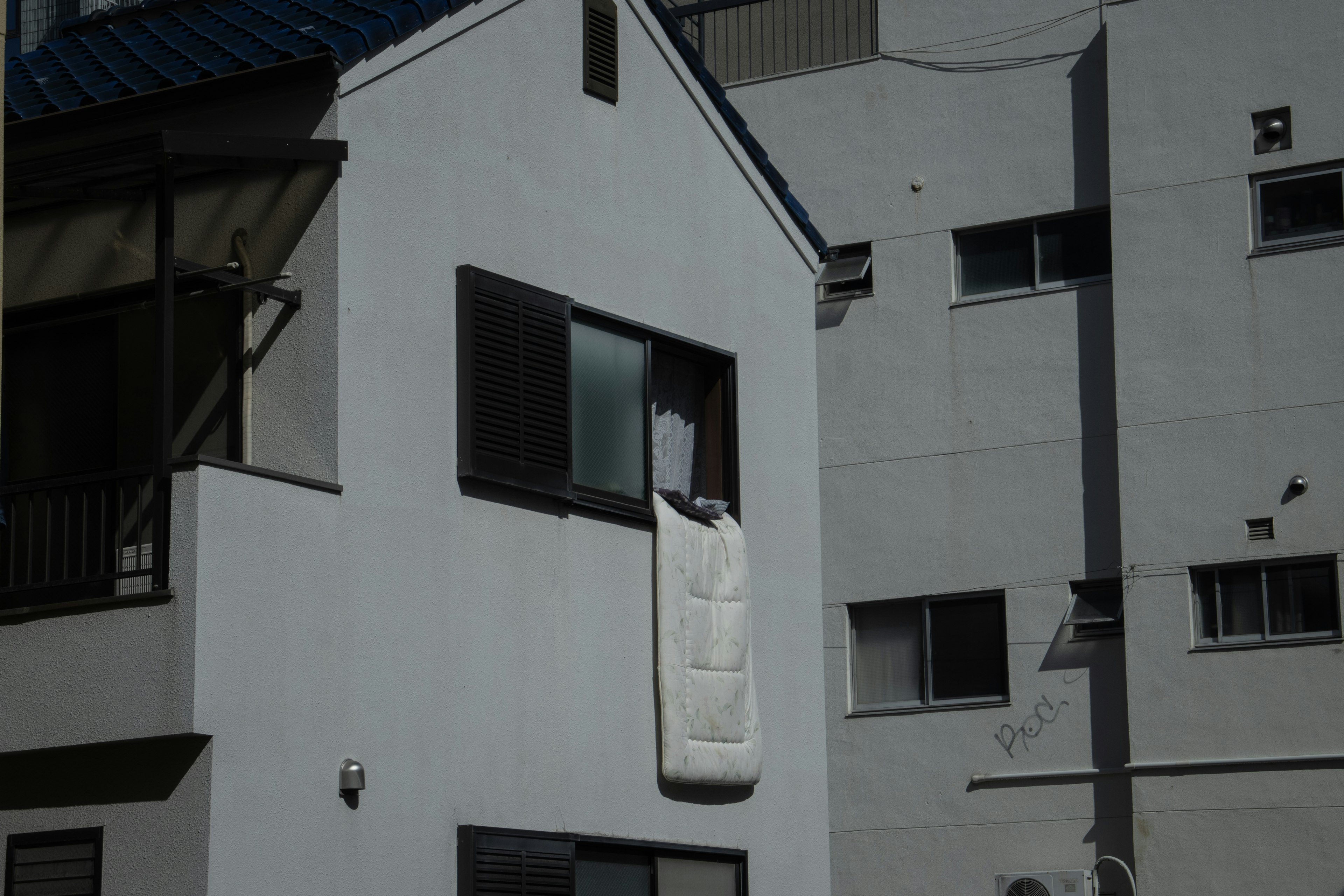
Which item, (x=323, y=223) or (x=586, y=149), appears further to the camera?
(x=586, y=149)

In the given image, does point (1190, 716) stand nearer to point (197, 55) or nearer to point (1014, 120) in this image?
point (1014, 120)

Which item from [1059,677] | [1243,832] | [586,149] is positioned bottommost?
[1243,832]

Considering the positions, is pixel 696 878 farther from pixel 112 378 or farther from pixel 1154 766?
pixel 1154 766

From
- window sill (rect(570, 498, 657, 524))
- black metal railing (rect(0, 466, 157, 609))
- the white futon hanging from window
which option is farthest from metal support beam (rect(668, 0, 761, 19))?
black metal railing (rect(0, 466, 157, 609))

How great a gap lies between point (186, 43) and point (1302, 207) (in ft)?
36.9

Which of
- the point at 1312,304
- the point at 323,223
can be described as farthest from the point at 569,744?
the point at 1312,304

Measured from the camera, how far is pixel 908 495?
20516 mm

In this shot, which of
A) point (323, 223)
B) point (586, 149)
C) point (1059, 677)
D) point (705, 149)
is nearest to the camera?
point (323, 223)

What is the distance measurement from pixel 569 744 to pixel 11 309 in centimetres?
442

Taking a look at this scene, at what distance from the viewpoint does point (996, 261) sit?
811 inches

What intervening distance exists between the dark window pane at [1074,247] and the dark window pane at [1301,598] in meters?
3.69

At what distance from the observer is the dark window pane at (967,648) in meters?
19.9

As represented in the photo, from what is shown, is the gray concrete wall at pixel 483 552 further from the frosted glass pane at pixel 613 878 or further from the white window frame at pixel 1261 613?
the white window frame at pixel 1261 613

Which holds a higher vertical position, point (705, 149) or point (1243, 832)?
point (705, 149)
